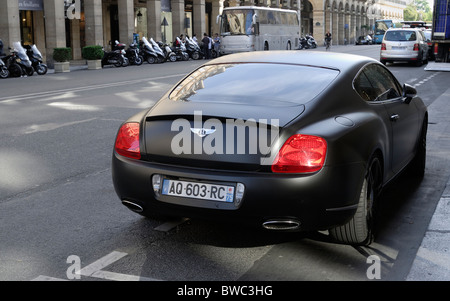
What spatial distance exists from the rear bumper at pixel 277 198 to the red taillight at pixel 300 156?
0.17 ft

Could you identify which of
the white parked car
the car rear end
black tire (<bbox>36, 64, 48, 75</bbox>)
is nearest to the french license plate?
the car rear end

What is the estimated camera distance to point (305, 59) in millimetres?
5352

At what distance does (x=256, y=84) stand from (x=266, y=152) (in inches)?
37.2

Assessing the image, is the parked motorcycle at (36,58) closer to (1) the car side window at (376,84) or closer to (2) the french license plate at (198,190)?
(1) the car side window at (376,84)

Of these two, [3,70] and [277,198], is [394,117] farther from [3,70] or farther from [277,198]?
[3,70]

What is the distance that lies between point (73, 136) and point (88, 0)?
27316 millimetres

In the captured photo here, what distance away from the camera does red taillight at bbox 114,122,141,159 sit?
4543 millimetres

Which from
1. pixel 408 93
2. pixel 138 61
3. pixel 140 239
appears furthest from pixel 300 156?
pixel 138 61

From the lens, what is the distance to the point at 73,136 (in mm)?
9891

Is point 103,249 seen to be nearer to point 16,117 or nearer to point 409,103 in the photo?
point 409,103

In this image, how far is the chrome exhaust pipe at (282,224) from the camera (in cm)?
412

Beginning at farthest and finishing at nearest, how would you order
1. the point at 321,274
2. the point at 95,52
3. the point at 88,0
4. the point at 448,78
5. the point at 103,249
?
1. the point at 88,0
2. the point at 95,52
3. the point at 448,78
4. the point at 103,249
5. the point at 321,274

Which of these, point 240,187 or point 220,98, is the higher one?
point 220,98

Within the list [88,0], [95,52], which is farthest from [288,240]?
[88,0]
